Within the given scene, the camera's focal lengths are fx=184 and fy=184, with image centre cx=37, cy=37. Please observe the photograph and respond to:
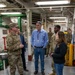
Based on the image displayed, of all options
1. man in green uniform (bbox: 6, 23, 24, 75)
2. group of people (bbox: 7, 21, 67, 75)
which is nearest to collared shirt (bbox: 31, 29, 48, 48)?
group of people (bbox: 7, 21, 67, 75)

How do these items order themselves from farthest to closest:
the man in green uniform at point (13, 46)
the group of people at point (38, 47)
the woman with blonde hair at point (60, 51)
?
the man in green uniform at point (13, 46) < the group of people at point (38, 47) < the woman with blonde hair at point (60, 51)

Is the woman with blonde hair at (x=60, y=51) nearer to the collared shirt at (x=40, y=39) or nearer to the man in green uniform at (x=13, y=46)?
the man in green uniform at (x=13, y=46)

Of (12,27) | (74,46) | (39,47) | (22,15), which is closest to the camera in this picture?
(12,27)

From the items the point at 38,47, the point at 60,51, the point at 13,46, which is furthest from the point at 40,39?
the point at 60,51

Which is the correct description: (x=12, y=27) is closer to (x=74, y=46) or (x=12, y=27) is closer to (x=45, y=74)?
(x=45, y=74)

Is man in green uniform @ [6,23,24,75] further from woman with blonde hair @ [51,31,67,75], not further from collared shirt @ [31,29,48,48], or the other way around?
woman with blonde hair @ [51,31,67,75]

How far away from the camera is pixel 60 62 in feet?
14.1

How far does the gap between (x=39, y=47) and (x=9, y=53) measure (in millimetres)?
1276

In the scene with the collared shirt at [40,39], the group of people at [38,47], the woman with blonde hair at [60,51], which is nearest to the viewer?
the woman with blonde hair at [60,51]

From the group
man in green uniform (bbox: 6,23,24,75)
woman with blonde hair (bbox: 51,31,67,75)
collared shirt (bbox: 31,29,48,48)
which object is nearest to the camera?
woman with blonde hair (bbox: 51,31,67,75)

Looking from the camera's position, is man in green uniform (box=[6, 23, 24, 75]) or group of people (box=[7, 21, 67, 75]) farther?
man in green uniform (box=[6, 23, 24, 75])

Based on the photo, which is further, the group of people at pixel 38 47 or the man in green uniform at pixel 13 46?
the man in green uniform at pixel 13 46

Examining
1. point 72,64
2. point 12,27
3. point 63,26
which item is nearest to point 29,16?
point 72,64

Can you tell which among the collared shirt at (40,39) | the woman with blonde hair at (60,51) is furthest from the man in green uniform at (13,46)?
the woman with blonde hair at (60,51)
